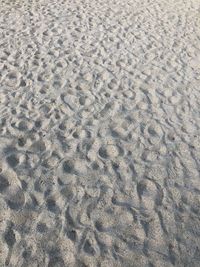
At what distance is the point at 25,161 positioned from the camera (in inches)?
163

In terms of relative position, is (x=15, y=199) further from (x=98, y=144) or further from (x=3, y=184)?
(x=98, y=144)

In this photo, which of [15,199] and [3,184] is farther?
[3,184]

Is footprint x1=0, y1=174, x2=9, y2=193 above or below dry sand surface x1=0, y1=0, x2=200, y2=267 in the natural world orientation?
below

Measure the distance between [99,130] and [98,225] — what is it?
1411 millimetres

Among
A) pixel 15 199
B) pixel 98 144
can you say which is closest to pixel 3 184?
pixel 15 199

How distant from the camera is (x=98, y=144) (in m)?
4.45

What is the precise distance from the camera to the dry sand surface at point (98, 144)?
3432mm

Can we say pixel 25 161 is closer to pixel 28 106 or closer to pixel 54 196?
pixel 54 196

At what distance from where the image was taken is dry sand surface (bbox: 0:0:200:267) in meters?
3.43

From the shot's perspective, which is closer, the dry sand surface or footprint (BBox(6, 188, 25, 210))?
the dry sand surface

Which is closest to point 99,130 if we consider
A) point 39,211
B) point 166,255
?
point 39,211

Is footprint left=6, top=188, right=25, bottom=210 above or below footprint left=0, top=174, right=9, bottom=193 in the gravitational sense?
above

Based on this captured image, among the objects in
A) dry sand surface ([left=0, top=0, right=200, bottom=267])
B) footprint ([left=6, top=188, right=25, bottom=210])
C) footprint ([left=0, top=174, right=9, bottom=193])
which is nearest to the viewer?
dry sand surface ([left=0, top=0, right=200, bottom=267])

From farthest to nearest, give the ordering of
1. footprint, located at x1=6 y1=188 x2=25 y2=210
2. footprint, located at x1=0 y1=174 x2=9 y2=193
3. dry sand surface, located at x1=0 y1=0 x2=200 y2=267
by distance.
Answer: footprint, located at x1=0 y1=174 x2=9 y2=193
footprint, located at x1=6 y1=188 x2=25 y2=210
dry sand surface, located at x1=0 y1=0 x2=200 y2=267
